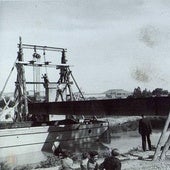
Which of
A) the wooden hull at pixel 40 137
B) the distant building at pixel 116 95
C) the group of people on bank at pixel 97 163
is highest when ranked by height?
the distant building at pixel 116 95

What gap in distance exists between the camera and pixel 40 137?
15.0 meters

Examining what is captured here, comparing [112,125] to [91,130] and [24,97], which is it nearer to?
[91,130]

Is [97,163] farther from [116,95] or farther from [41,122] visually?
[116,95]

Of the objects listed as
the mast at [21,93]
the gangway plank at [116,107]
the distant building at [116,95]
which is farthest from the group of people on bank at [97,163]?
the distant building at [116,95]

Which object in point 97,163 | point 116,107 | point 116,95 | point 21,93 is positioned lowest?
point 97,163

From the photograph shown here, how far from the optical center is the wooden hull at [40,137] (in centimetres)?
1420

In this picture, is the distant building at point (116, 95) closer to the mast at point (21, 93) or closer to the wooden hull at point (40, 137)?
the wooden hull at point (40, 137)

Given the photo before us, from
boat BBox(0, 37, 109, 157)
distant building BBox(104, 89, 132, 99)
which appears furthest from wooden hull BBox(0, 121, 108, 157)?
distant building BBox(104, 89, 132, 99)

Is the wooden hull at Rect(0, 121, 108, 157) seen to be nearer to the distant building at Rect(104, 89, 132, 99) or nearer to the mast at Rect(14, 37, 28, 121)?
the mast at Rect(14, 37, 28, 121)

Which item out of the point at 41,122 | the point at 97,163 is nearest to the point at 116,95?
the point at 41,122

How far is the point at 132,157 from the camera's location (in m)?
8.63

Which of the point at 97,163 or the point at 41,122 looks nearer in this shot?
the point at 97,163

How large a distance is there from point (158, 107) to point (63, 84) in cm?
851

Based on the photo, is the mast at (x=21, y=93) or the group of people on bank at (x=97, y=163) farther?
the mast at (x=21, y=93)
